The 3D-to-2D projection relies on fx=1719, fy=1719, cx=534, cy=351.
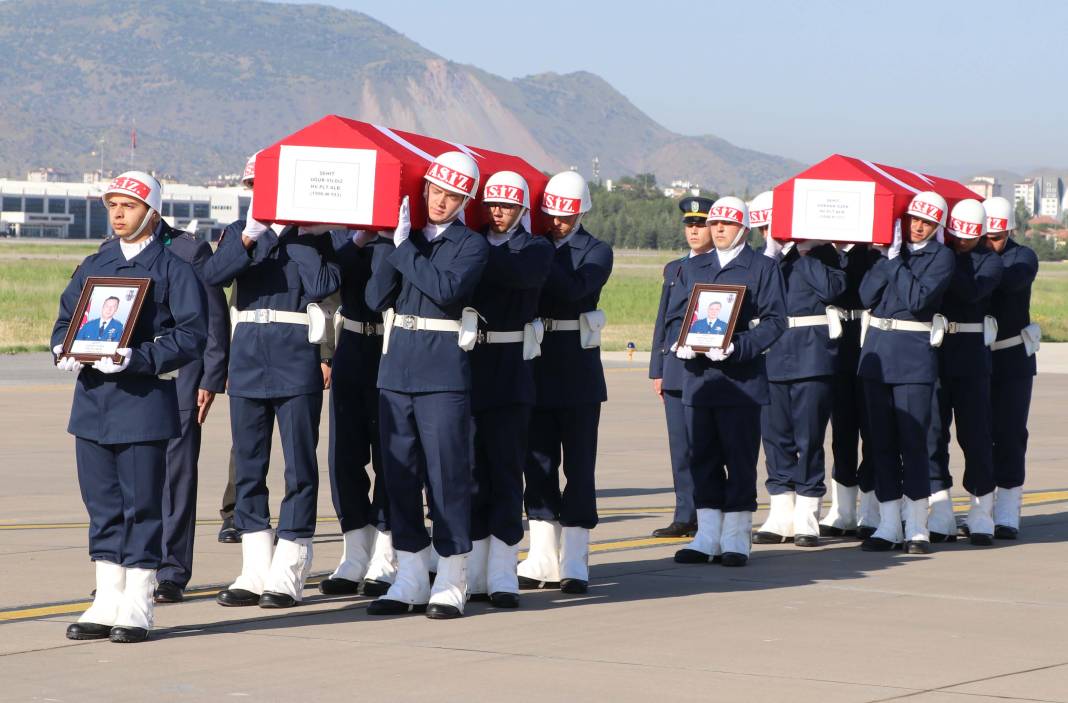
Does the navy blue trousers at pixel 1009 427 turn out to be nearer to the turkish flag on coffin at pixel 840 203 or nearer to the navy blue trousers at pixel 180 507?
the turkish flag on coffin at pixel 840 203

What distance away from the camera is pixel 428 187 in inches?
343

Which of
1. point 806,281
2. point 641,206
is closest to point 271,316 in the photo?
point 806,281

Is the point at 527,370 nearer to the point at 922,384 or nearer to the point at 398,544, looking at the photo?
the point at 398,544

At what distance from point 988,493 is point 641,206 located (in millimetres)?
160228

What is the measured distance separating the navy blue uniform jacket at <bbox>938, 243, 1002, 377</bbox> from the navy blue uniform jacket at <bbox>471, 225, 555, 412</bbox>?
12.7ft

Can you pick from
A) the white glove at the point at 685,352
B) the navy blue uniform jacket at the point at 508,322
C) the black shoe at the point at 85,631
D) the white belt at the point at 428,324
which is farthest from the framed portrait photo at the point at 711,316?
the black shoe at the point at 85,631

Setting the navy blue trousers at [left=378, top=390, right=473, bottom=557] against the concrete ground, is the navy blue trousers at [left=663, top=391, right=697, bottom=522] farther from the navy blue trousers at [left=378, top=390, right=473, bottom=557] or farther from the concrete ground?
the navy blue trousers at [left=378, top=390, right=473, bottom=557]

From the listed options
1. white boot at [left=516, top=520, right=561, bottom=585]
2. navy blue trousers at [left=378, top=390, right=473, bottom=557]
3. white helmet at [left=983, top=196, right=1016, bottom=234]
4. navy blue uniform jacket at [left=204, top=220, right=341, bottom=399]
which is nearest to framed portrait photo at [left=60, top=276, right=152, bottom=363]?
navy blue uniform jacket at [left=204, top=220, right=341, bottom=399]

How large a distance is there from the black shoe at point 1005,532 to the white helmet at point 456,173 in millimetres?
5567

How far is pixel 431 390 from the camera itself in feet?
28.2

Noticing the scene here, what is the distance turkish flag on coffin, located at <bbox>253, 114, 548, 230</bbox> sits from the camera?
341 inches

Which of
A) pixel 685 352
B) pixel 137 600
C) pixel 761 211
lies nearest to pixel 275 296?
pixel 137 600

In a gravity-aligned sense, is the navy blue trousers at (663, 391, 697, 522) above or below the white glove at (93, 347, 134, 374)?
below

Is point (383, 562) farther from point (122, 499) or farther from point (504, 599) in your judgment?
point (122, 499)
